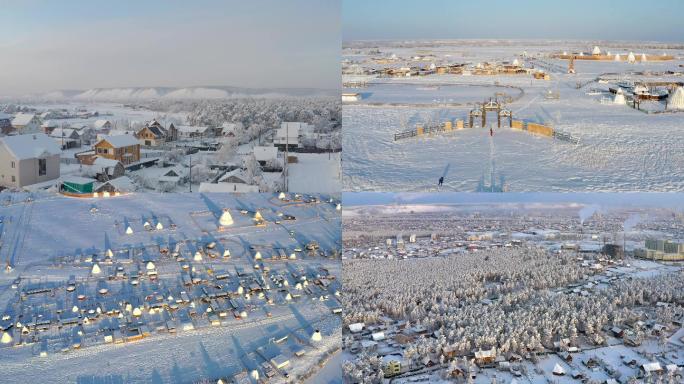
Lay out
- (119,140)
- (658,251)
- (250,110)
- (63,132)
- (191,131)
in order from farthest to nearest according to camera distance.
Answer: (250,110) → (191,131) → (63,132) → (119,140) → (658,251)

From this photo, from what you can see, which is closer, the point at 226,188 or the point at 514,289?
the point at 514,289

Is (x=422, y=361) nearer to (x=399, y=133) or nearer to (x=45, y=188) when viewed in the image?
(x=399, y=133)

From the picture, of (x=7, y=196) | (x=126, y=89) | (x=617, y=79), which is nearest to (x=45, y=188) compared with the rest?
(x=7, y=196)

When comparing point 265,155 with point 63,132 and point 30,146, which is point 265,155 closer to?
point 63,132

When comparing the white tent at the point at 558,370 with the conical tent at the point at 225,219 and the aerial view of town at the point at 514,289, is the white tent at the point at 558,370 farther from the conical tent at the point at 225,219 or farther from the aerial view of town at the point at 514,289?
the conical tent at the point at 225,219

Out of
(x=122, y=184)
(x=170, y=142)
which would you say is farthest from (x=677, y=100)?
(x=122, y=184)

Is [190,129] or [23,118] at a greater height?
[23,118]
